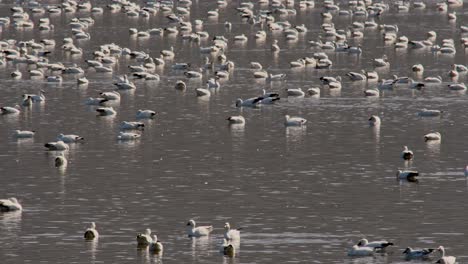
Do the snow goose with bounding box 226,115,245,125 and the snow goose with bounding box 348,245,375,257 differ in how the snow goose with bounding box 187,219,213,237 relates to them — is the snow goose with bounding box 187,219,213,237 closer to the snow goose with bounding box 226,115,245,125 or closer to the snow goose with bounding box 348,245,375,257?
the snow goose with bounding box 348,245,375,257

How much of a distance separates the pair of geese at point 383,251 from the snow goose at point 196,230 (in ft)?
18.5

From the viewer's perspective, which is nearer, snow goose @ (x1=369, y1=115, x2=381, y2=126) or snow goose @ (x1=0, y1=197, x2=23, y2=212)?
snow goose @ (x1=0, y1=197, x2=23, y2=212)

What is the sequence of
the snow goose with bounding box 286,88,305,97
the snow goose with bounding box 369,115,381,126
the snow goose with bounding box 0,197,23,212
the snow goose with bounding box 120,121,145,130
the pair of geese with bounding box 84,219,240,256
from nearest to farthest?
the pair of geese with bounding box 84,219,240,256 < the snow goose with bounding box 0,197,23,212 < the snow goose with bounding box 120,121,145,130 < the snow goose with bounding box 369,115,381,126 < the snow goose with bounding box 286,88,305,97

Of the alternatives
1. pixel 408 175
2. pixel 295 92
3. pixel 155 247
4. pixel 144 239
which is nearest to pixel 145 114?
pixel 295 92

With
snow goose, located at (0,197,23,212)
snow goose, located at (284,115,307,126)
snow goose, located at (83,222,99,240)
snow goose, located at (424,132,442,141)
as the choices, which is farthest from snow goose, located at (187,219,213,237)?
snow goose, located at (284,115,307,126)

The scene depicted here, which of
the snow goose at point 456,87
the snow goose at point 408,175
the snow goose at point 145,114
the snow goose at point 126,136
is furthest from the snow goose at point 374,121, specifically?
the snow goose at point 408,175

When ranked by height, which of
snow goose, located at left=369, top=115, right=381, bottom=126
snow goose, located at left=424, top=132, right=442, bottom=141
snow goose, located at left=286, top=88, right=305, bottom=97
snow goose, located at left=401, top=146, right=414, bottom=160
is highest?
snow goose, located at left=286, top=88, right=305, bottom=97

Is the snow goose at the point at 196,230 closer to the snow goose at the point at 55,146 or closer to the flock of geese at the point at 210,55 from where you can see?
the flock of geese at the point at 210,55

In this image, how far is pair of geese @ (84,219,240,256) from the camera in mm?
50875

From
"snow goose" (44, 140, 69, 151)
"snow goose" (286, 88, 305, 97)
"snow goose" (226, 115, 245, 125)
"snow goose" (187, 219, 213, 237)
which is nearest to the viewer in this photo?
"snow goose" (187, 219, 213, 237)

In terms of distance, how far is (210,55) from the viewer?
11731 centimetres

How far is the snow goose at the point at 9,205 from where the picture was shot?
58125 millimetres

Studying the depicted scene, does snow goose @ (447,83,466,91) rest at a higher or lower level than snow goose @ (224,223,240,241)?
higher

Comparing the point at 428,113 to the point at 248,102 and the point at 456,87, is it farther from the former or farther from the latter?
the point at 456,87
